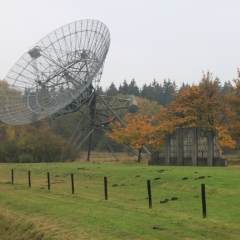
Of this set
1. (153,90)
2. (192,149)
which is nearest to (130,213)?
(192,149)

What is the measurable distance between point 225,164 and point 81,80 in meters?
22.7

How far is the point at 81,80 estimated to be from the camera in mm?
55031

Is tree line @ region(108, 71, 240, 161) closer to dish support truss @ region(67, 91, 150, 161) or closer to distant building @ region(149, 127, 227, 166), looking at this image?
distant building @ region(149, 127, 227, 166)

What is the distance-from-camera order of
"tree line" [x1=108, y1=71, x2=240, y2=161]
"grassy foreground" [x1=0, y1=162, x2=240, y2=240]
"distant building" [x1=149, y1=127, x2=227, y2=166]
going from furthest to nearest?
1. "tree line" [x1=108, y1=71, x2=240, y2=161]
2. "distant building" [x1=149, y1=127, x2=227, y2=166]
3. "grassy foreground" [x1=0, y1=162, x2=240, y2=240]

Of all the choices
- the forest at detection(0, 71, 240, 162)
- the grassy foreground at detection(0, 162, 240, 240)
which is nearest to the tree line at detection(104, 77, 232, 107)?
the forest at detection(0, 71, 240, 162)

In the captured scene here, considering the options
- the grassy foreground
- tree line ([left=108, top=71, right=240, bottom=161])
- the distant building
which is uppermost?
tree line ([left=108, top=71, right=240, bottom=161])

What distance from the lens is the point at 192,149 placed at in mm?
41688

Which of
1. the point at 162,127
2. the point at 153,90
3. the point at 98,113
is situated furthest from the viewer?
the point at 153,90

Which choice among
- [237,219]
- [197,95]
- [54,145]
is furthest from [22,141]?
[237,219]

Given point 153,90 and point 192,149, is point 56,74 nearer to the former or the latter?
point 192,149

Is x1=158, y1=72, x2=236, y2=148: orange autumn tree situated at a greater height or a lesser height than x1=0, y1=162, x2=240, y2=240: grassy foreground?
greater

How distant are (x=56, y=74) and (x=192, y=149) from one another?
2076cm

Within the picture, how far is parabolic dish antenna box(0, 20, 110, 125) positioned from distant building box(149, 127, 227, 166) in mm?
14318

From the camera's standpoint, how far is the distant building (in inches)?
1581
